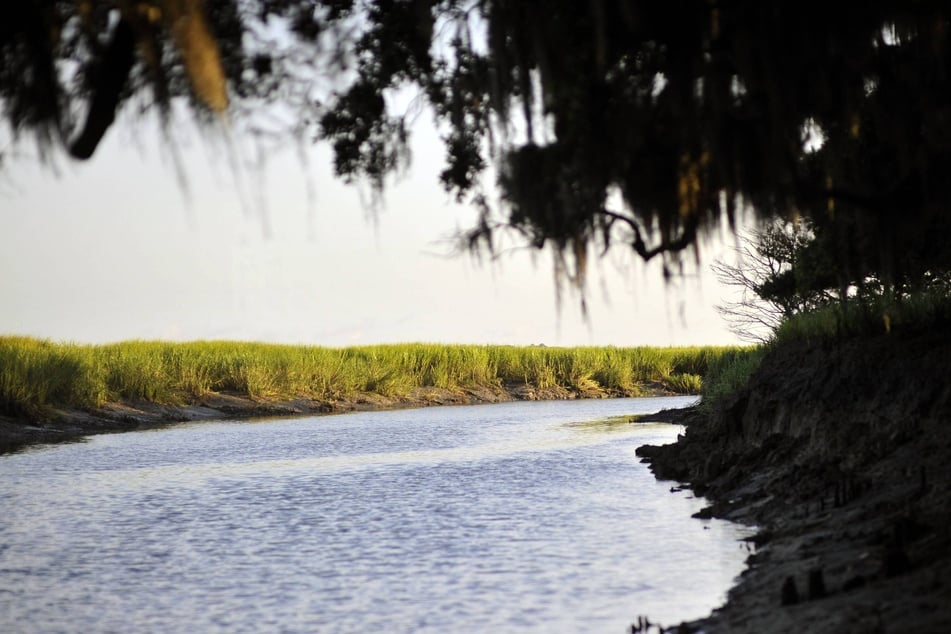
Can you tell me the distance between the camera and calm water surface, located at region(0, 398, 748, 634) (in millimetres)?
6766

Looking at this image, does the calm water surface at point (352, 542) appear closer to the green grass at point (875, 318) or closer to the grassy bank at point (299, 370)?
the green grass at point (875, 318)

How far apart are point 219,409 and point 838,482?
20.7m

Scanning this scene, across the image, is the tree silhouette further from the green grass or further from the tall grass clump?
the tall grass clump

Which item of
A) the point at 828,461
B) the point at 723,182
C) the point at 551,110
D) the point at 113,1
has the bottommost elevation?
the point at 828,461

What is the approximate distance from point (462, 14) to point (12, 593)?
5.07 m

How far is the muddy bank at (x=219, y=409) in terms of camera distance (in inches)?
806

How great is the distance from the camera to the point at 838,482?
8414mm

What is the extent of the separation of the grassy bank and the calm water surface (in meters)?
6.70

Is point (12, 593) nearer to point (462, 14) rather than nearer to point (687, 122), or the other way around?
point (462, 14)

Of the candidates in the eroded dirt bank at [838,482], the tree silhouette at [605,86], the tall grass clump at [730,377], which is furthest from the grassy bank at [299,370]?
the tree silhouette at [605,86]

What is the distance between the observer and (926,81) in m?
6.37

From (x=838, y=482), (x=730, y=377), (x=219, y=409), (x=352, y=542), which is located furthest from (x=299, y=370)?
(x=838, y=482)

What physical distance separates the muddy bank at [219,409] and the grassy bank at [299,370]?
0.85 feet

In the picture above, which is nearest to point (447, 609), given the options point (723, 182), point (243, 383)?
point (723, 182)
